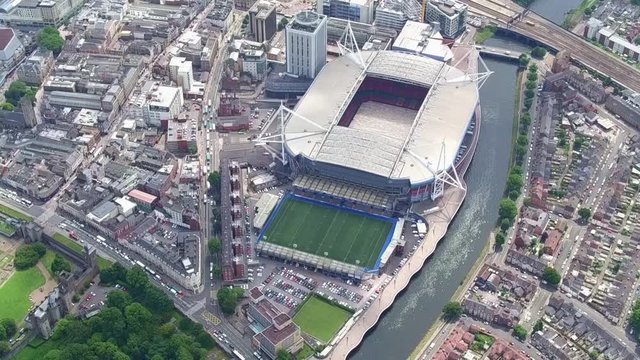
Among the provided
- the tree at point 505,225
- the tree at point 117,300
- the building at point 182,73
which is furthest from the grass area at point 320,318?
the building at point 182,73

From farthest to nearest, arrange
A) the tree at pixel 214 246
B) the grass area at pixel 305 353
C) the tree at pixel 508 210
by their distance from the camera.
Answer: the tree at pixel 508 210, the tree at pixel 214 246, the grass area at pixel 305 353

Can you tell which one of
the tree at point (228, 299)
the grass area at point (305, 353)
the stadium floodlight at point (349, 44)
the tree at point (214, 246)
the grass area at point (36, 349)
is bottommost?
the grass area at point (36, 349)

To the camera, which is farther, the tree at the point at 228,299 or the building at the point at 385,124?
the building at the point at 385,124

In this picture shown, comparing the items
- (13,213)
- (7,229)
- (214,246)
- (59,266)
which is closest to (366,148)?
(214,246)

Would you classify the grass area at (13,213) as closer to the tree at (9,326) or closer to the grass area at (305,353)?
the tree at (9,326)

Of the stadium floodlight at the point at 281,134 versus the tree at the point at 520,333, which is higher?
the stadium floodlight at the point at 281,134

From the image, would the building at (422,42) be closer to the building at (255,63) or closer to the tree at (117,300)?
the building at (255,63)

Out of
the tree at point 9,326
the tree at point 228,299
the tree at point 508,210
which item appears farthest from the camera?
the tree at point 508,210

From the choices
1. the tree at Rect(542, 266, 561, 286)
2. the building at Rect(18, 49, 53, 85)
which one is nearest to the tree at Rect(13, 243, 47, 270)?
the building at Rect(18, 49, 53, 85)
